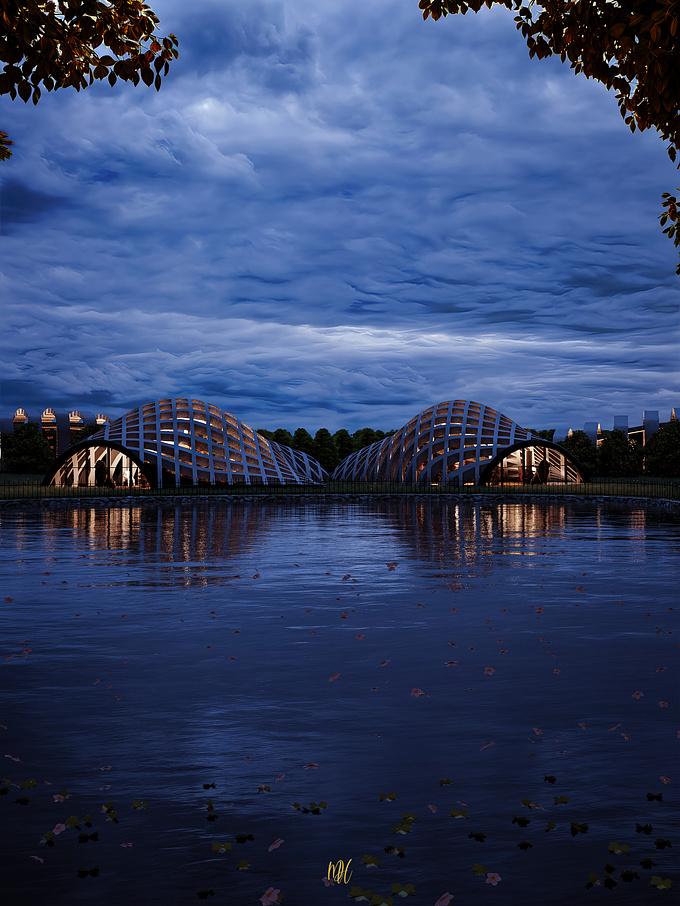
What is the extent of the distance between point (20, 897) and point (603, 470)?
405 feet

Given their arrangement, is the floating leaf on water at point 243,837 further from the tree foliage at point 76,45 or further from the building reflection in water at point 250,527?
the building reflection in water at point 250,527

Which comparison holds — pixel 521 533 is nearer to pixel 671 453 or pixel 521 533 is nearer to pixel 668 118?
pixel 668 118

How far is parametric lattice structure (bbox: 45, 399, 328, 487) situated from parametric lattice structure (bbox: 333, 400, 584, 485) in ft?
35.5

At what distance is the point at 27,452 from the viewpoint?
97.1m

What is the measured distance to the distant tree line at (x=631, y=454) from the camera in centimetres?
8244

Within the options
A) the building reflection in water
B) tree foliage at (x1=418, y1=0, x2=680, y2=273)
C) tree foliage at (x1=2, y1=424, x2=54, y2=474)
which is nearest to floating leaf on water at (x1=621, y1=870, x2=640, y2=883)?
tree foliage at (x1=418, y1=0, x2=680, y2=273)

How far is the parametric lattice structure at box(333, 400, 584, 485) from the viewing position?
70312mm

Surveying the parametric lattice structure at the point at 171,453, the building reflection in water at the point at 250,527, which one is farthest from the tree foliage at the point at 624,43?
the parametric lattice structure at the point at 171,453

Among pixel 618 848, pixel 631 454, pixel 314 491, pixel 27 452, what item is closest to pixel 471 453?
pixel 314 491

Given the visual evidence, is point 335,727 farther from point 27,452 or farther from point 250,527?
point 27,452

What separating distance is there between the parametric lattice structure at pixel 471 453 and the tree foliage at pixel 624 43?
60076 mm

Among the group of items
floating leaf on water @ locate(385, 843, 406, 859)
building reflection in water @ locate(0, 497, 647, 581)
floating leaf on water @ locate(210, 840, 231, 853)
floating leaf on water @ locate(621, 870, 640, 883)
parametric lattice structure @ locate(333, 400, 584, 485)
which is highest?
parametric lattice structure @ locate(333, 400, 584, 485)
